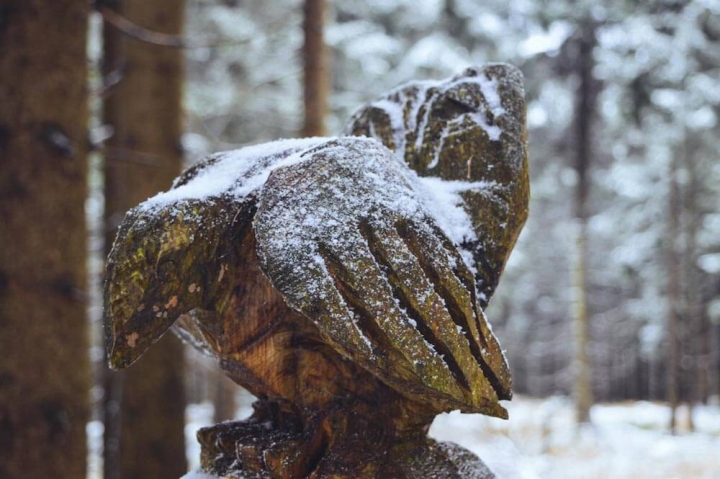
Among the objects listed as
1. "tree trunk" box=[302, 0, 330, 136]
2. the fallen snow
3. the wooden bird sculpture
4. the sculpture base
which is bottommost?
the sculpture base

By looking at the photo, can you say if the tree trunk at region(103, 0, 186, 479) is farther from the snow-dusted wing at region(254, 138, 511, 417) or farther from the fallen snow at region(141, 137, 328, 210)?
the snow-dusted wing at region(254, 138, 511, 417)

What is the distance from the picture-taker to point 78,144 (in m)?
3.39

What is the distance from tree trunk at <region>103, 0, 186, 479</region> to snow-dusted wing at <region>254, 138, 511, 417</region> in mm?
3412

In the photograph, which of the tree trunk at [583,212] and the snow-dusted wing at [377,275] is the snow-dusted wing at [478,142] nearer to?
the snow-dusted wing at [377,275]

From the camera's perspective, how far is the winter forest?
3.23 m

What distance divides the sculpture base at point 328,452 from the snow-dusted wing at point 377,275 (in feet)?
1.11

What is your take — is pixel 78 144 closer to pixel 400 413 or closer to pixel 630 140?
pixel 400 413

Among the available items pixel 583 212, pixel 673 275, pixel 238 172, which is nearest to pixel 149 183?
pixel 238 172

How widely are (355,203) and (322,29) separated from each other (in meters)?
4.20

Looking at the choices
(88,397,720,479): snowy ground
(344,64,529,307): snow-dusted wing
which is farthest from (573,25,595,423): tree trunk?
(344,64,529,307): snow-dusted wing

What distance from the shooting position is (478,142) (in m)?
2.05

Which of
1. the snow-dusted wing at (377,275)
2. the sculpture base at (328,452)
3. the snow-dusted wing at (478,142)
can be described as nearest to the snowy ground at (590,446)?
the sculpture base at (328,452)

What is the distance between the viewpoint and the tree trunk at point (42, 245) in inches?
123

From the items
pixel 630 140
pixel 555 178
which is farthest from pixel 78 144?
pixel 555 178
